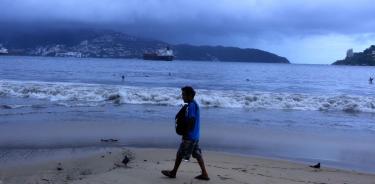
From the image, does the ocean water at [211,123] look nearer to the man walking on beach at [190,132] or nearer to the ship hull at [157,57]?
the man walking on beach at [190,132]

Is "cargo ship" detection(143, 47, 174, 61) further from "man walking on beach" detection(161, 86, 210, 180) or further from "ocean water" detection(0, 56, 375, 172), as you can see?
"man walking on beach" detection(161, 86, 210, 180)

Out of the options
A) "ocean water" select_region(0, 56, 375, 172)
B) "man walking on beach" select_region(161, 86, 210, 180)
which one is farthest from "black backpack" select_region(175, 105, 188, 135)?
"ocean water" select_region(0, 56, 375, 172)

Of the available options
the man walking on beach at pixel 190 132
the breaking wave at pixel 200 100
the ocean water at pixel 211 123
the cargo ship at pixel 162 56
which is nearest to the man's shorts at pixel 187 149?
the man walking on beach at pixel 190 132

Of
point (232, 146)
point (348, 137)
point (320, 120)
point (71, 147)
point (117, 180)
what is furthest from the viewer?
point (320, 120)

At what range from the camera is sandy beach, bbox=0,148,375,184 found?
8391 millimetres

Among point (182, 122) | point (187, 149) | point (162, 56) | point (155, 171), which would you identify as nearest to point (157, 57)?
point (162, 56)

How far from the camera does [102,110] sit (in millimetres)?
20031

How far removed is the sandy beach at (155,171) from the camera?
8391mm

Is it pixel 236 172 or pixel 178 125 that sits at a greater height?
pixel 178 125

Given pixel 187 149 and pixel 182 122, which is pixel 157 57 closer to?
pixel 187 149

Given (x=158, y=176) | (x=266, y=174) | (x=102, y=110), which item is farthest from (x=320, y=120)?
(x=158, y=176)

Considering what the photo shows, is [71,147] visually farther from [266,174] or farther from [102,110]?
[102,110]

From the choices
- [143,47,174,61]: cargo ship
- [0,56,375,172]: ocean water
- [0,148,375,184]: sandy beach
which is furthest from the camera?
[143,47,174,61]: cargo ship

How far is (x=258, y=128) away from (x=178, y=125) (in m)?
8.44
